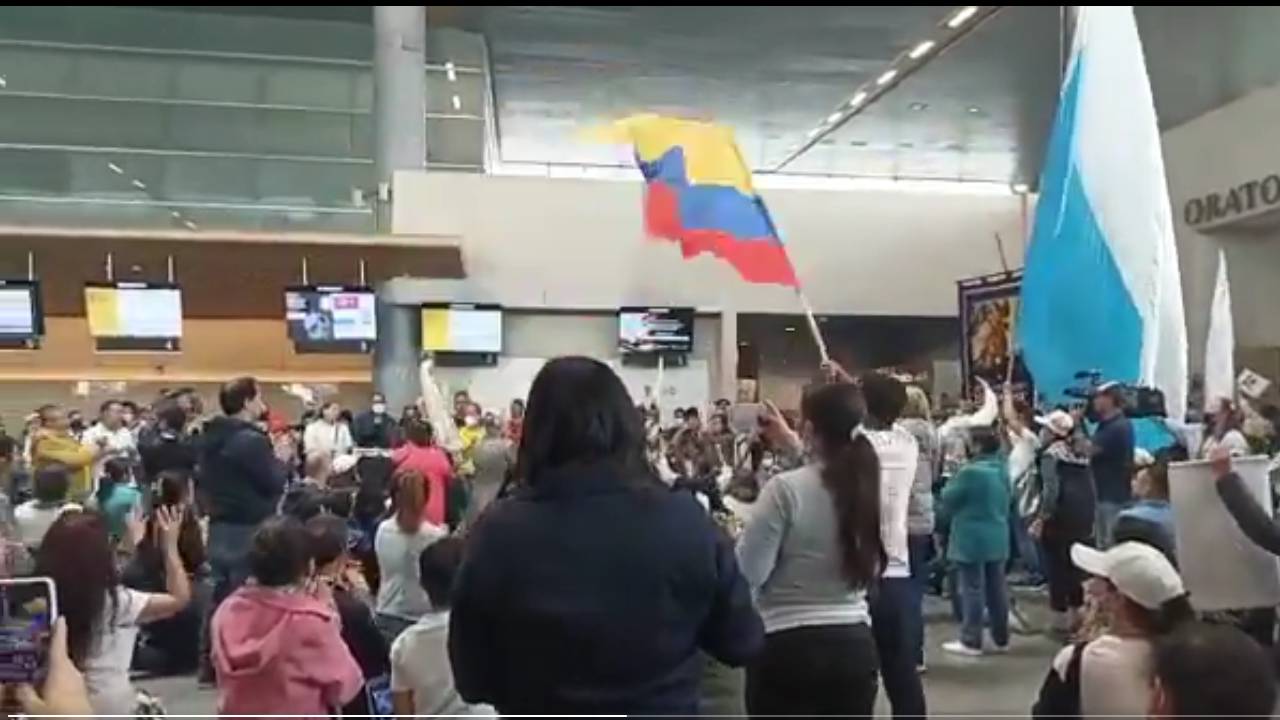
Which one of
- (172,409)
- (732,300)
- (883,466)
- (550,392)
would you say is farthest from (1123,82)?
(732,300)

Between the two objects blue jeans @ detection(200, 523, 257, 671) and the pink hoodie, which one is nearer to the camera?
the pink hoodie

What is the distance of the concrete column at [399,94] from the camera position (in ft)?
49.3

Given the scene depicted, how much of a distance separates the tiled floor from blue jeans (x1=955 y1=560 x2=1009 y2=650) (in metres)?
0.15

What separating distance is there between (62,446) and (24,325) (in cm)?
404

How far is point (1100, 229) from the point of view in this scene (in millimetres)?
5691

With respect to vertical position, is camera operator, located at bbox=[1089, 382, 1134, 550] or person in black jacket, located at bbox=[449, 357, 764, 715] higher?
person in black jacket, located at bbox=[449, 357, 764, 715]

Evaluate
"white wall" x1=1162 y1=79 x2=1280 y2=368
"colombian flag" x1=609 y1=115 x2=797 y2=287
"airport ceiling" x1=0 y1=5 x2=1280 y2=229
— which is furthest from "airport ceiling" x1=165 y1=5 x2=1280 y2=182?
"colombian flag" x1=609 y1=115 x2=797 y2=287

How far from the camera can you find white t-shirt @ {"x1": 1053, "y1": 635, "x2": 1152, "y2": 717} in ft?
8.87

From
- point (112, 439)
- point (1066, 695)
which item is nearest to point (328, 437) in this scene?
point (112, 439)

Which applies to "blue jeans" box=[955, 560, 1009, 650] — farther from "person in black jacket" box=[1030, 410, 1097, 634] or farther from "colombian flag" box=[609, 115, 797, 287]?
"colombian flag" box=[609, 115, 797, 287]

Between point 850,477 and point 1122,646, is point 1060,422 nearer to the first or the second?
point 850,477

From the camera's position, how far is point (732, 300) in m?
15.6

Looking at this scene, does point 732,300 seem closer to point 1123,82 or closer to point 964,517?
point 964,517

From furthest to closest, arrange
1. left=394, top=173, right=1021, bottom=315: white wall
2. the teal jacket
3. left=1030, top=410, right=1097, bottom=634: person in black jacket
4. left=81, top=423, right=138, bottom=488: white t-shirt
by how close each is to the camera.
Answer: left=394, top=173, right=1021, bottom=315: white wall < left=81, top=423, right=138, bottom=488: white t-shirt < left=1030, top=410, right=1097, bottom=634: person in black jacket < the teal jacket
